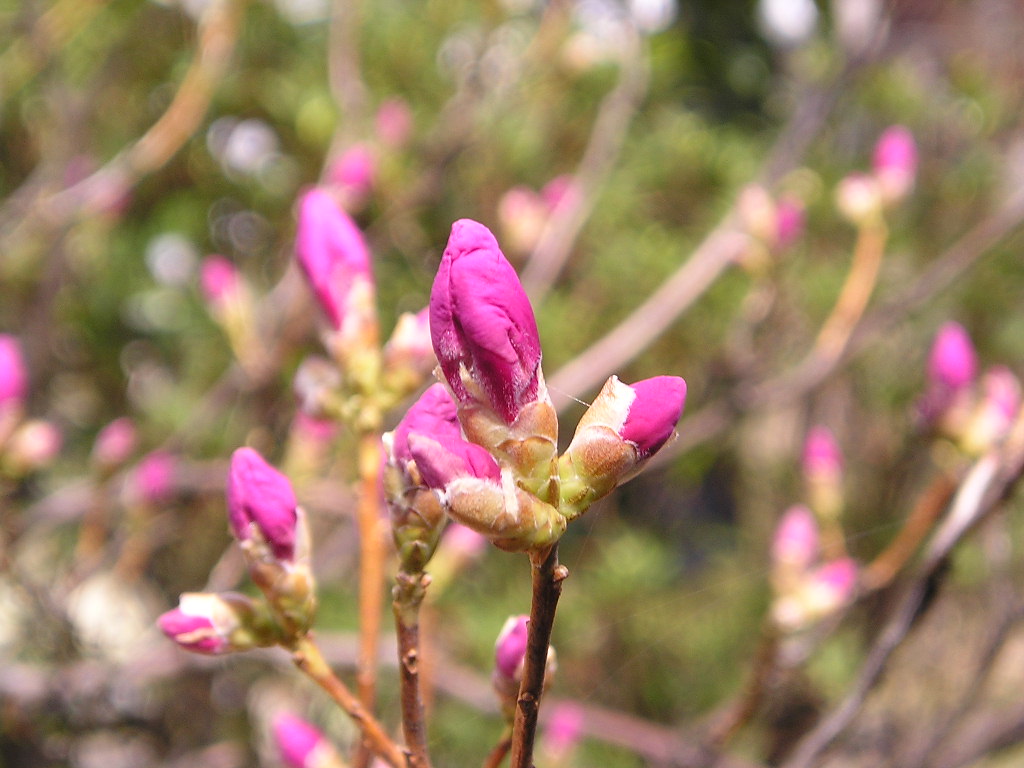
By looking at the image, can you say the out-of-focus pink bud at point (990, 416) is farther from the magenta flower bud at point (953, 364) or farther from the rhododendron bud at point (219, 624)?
the rhododendron bud at point (219, 624)

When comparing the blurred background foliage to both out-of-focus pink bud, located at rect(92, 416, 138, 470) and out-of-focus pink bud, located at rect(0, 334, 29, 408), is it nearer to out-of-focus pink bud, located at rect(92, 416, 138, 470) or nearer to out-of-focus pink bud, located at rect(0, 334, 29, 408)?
out-of-focus pink bud, located at rect(92, 416, 138, 470)

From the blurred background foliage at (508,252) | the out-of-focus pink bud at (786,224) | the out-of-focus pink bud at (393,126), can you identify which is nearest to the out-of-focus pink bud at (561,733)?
the blurred background foliage at (508,252)

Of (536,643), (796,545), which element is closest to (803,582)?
(796,545)

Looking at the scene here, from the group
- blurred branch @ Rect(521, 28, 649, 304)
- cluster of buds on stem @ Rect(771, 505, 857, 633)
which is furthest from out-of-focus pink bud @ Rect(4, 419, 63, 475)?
cluster of buds on stem @ Rect(771, 505, 857, 633)

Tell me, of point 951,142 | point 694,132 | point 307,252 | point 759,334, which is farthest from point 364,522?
point 951,142

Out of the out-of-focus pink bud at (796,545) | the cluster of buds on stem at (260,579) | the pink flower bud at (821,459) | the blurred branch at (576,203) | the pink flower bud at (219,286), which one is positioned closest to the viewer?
the cluster of buds on stem at (260,579)
